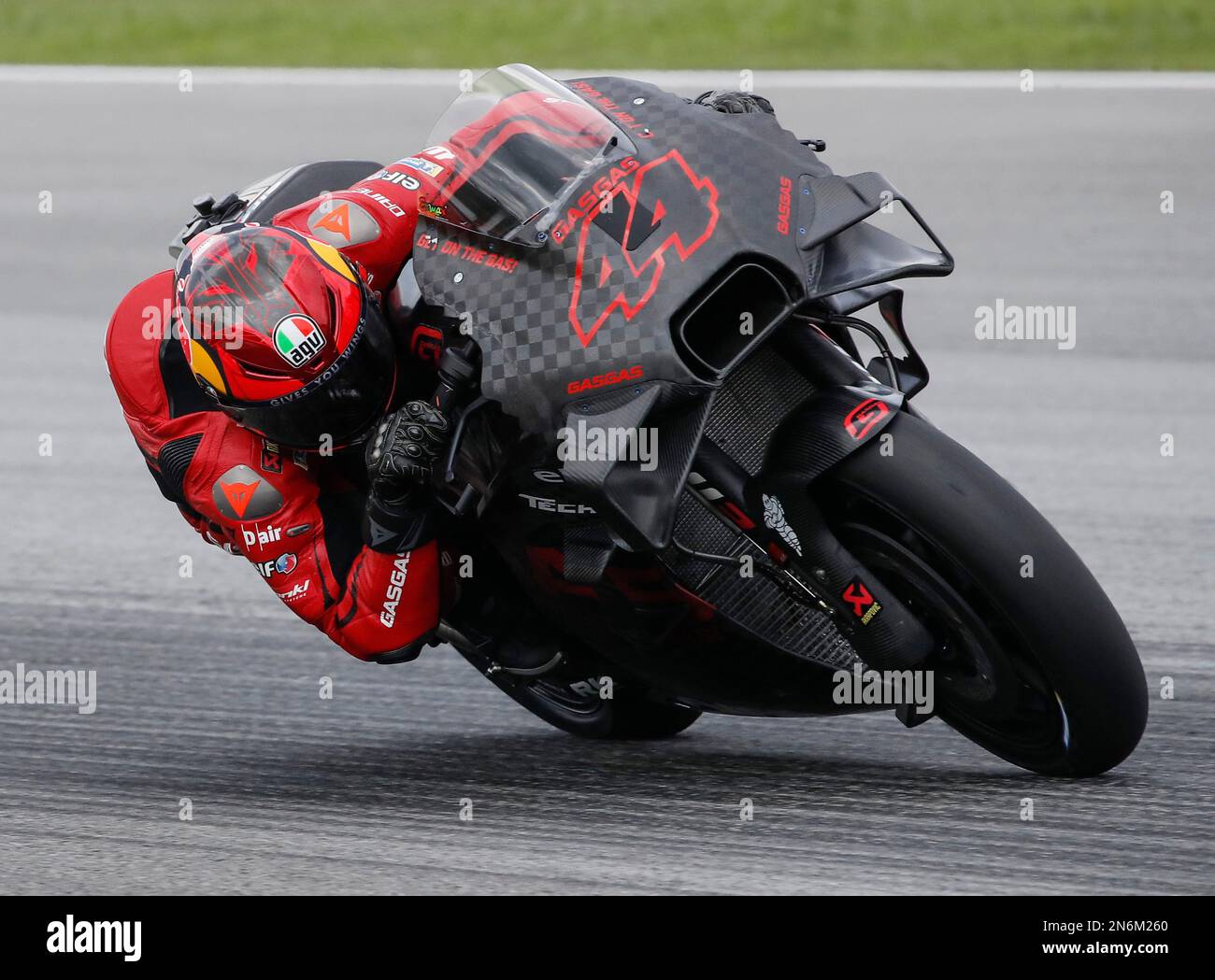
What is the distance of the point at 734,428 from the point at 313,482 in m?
1.12

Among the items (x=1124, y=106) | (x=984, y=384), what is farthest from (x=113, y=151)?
(x=984, y=384)

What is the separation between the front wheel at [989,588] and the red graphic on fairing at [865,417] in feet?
0.09

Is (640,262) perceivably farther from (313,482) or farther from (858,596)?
(313,482)

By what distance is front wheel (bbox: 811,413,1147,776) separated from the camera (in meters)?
3.45

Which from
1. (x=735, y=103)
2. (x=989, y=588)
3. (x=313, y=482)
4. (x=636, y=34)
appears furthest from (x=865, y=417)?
(x=636, y=34)

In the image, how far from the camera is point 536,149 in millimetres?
3602

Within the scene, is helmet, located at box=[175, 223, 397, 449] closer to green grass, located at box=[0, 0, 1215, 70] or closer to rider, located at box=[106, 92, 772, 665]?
rider, located at box=[106, 92, 772, 665]

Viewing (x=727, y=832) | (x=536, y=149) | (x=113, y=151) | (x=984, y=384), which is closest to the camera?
(x=536, y=149)

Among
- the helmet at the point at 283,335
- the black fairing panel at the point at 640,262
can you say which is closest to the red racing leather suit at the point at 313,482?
Answer: the helmet at the point at 283,335

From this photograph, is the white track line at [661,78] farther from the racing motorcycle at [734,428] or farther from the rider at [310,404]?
the racing motorcycle at [734,428]

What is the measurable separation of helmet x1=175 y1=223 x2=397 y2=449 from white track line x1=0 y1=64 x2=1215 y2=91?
942cm

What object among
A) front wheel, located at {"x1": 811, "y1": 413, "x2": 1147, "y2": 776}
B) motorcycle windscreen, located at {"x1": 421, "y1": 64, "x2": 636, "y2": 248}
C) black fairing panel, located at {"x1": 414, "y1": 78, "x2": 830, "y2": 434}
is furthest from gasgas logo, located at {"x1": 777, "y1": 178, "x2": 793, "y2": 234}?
front wheel, located at {"x1": 811, "y1": 413, "x2": 1147, "y2": 776}

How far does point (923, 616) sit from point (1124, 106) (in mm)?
10178

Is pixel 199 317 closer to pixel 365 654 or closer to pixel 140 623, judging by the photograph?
pixel 365 654
